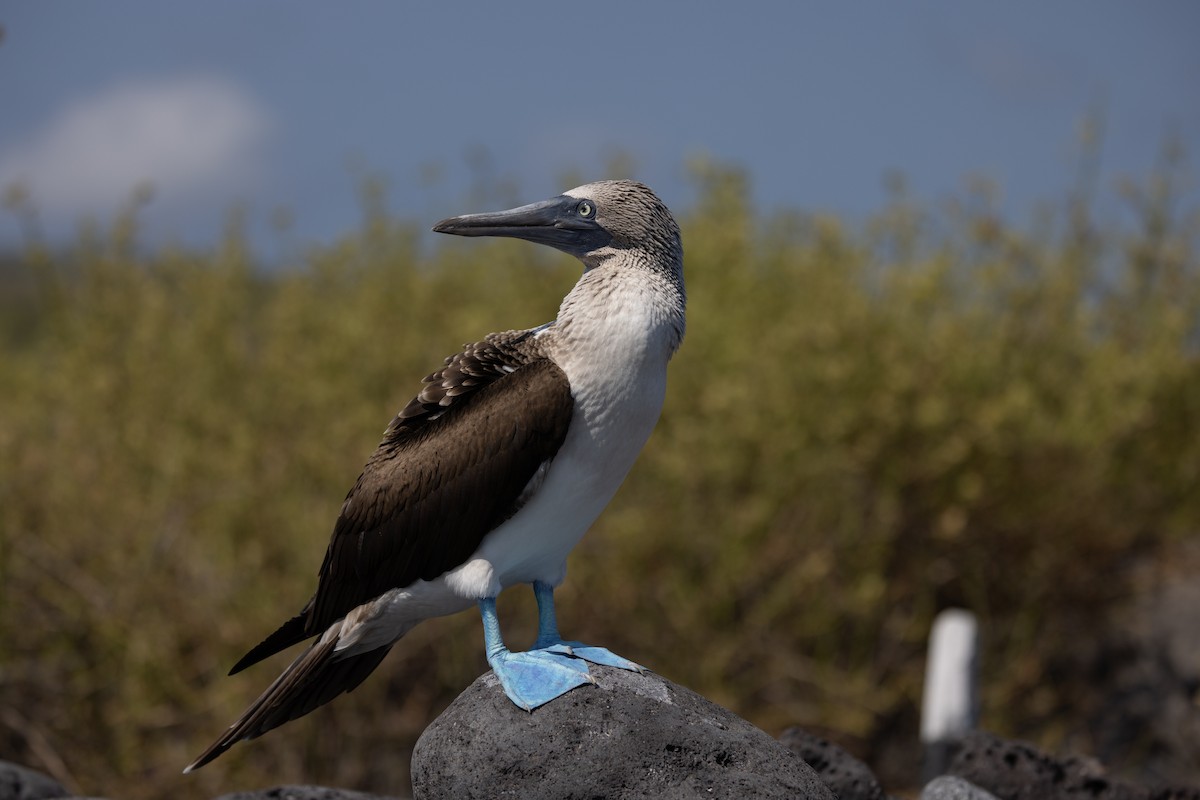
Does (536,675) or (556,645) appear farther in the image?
(556,645)

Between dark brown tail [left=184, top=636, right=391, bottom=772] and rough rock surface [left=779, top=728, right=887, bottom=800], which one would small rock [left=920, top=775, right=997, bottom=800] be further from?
dark brown tail [left=184, top=636, right=391, bottom=772]

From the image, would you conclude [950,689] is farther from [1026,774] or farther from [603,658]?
[603,658]

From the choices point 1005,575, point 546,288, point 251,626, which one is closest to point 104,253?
point 546,288

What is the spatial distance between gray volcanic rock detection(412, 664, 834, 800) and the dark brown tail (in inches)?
18.5

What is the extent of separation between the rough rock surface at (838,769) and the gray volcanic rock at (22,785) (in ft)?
9.80

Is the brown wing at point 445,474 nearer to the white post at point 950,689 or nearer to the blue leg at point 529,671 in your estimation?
the blue leg at point 529,671

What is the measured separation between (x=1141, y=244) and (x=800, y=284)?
394 cm

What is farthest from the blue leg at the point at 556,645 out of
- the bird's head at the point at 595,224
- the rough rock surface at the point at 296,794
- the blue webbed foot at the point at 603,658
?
the rough rock surface at the point at 296,794

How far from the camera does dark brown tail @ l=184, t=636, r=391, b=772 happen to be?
13.7 feet

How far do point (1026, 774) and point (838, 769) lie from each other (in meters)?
0.79

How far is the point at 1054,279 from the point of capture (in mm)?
10812

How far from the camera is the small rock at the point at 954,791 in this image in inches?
186

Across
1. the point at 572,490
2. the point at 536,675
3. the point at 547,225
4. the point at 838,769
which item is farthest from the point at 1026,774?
the point at 547,225

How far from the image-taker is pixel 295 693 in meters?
4.22
